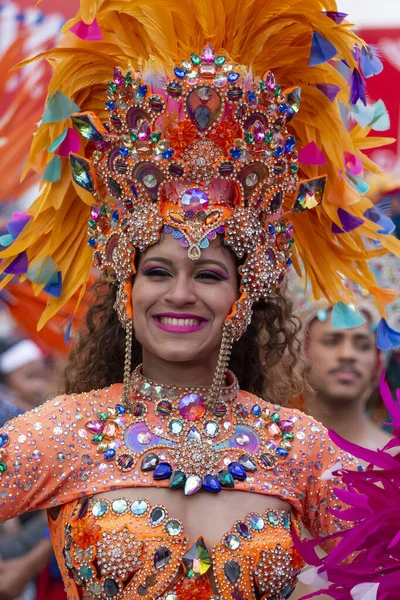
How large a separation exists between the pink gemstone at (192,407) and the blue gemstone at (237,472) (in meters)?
0.17

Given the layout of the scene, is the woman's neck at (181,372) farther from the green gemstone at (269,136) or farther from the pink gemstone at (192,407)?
the green gemstone at (269,136)

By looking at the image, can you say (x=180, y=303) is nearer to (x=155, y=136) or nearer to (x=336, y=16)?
(x=155, y=136)

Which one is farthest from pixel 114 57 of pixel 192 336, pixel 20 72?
pixel 20 72

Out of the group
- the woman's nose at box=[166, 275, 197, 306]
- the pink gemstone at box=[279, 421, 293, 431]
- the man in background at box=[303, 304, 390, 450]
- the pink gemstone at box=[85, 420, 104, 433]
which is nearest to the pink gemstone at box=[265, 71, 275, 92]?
the woman's nose at box=[166, 275, 197, 306]

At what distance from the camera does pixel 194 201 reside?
140 inches

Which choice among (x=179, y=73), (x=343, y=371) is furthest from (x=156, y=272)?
(x=343, y=371)

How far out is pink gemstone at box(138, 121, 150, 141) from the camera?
3576 mm

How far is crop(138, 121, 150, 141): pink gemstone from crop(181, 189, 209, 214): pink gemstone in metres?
0.20

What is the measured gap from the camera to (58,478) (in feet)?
11.5

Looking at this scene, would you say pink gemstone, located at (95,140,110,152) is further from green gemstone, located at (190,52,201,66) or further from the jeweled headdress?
green gemstone, located at (190,52,201,66)

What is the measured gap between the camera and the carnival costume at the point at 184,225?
3.46 m

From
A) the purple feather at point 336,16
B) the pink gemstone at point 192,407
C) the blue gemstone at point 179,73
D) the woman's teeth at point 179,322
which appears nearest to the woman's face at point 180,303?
the woman's teeth at point 179,322

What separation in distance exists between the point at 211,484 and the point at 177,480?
0.10m

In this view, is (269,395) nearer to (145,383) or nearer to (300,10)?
(145,383)
